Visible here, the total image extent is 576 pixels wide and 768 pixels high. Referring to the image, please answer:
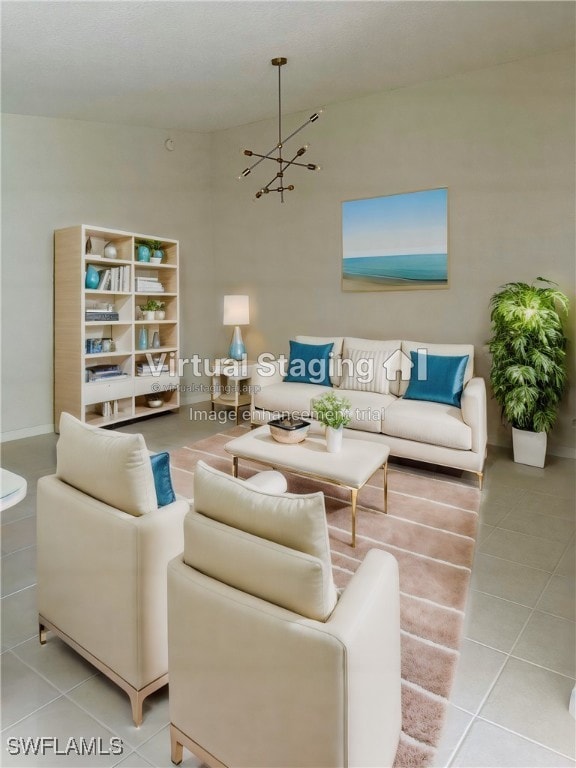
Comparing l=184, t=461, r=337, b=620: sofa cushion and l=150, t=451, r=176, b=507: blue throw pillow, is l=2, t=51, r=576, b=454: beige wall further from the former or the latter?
l=184, t=461, r=337, b=620: sofa cushion

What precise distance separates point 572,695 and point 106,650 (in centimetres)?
157

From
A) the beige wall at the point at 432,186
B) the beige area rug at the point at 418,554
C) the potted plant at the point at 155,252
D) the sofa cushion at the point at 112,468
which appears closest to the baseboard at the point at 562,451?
the beige wall at the point at 432,186

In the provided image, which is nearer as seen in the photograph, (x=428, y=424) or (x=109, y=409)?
(x=428, y=424)

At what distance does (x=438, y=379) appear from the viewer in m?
4.10

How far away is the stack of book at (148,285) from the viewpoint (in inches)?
211

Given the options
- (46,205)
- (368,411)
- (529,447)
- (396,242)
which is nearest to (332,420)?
(368,411)

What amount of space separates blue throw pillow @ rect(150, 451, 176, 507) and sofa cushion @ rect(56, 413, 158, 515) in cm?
15

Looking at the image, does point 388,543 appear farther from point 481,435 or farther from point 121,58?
A: point 121,58

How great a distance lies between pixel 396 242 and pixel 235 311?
2.06 meters

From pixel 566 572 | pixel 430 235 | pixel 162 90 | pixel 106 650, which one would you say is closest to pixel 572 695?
pixel 566 572

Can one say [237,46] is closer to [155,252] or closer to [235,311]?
[155,252]

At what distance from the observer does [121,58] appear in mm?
3676

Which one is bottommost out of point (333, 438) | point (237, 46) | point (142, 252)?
point (333, 438)

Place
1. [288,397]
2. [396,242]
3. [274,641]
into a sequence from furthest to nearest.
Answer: [396,242] < [288,397] < [274,641]
